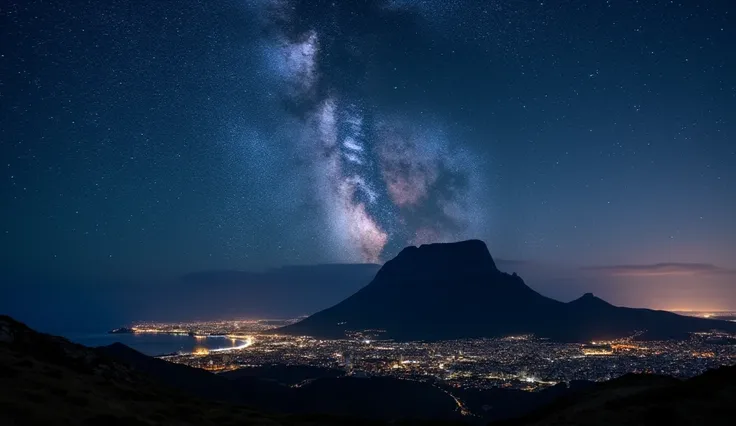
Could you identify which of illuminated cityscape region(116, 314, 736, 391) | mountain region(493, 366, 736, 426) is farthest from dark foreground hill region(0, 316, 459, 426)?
illuminated cityscape region(116, 314, 736, 391)

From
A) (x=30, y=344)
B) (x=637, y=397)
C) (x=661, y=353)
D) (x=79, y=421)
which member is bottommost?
(x=661, y=353)

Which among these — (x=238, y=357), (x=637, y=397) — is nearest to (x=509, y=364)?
(x=238, y=357)

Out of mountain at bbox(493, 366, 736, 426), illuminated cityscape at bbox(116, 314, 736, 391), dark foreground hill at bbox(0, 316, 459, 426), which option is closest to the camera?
dark foreground hill at bbox(0, 316, 459, 426)

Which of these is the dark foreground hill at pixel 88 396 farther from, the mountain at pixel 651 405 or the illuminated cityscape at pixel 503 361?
the illuminated cityscape at pixel 503 361

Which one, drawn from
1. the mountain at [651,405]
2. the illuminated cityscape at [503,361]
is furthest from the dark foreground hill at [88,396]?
the illuminated cityscape at [503,361]

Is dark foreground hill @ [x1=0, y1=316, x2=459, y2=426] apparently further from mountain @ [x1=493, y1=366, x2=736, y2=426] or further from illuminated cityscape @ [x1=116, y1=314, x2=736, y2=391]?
illuminated cityscape @ [x1=116, y1=314, x2=736, y2=391]

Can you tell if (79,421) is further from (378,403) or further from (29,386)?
(378,403)

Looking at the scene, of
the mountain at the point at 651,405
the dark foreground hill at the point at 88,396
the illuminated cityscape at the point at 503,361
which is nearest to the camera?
the dark foreground hill at the point at 88,396

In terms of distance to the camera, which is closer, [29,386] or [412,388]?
[29,386]

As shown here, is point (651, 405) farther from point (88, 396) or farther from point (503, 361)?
point (503, 361)
